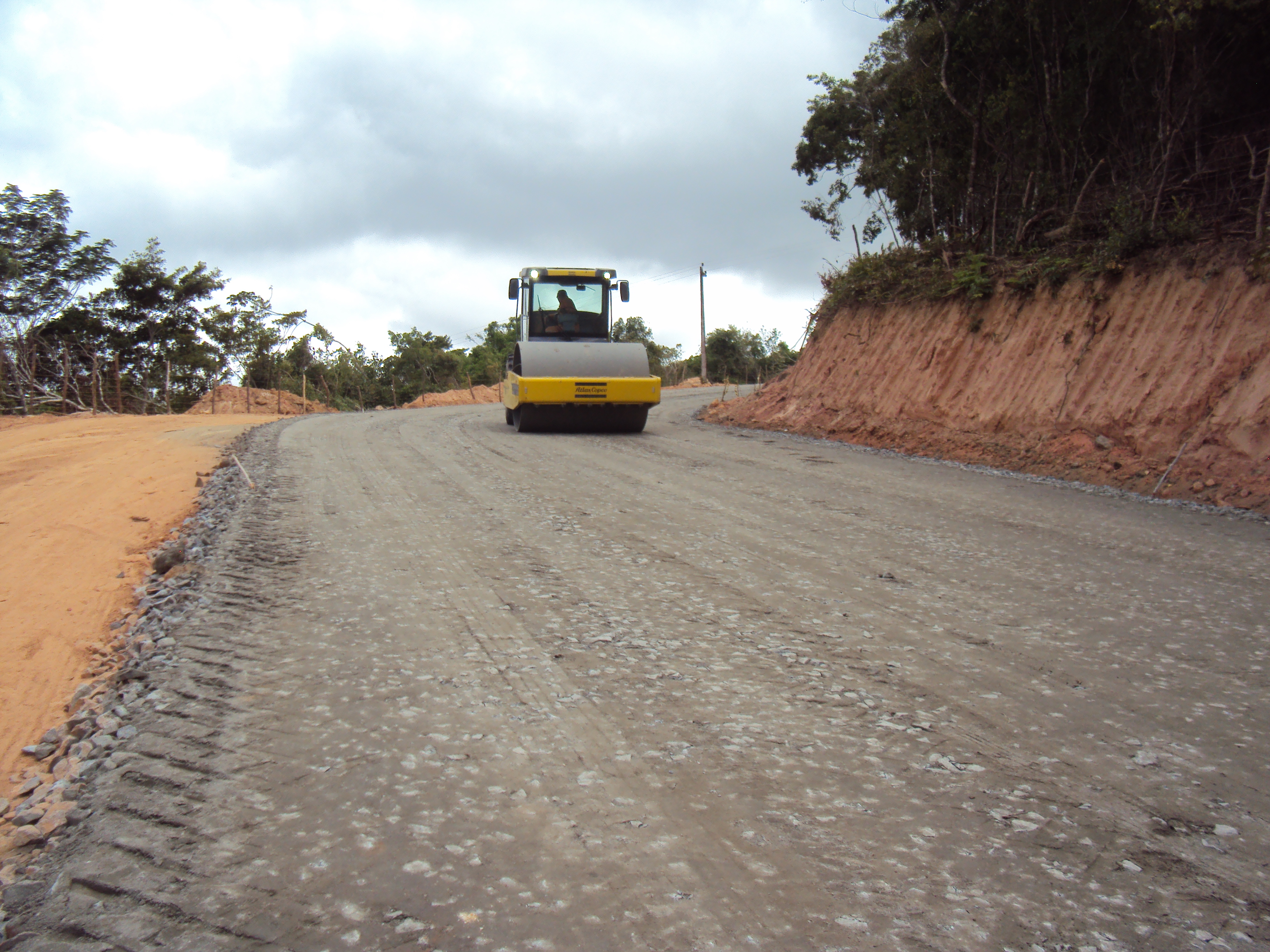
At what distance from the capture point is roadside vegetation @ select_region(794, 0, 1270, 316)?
11.3 meters

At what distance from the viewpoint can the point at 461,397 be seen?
3366cm

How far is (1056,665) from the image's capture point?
3.91 metres

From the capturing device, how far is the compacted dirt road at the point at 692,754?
2262 mm

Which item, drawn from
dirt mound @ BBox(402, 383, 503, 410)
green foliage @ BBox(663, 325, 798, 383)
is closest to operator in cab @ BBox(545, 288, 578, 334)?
dirt mound @ BBox(402, 383, 503, 410)

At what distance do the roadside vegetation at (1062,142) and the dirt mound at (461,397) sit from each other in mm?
17651

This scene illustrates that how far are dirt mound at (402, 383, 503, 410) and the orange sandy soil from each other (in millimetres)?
16958

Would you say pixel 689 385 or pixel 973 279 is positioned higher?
pixel 973 279

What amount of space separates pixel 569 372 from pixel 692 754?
12.2m

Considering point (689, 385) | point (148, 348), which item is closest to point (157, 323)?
point (148, 348)

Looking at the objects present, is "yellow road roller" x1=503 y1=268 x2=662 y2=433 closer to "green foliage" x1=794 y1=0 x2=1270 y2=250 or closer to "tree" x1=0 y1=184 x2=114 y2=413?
"green foliage" x1=794 y1=0 x2=1270 y2=250

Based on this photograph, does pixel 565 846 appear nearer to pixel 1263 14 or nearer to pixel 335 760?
pixel 335 760

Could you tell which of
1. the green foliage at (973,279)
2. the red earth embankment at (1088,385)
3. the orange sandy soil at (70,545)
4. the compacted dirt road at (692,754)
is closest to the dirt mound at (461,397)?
the orange sandy soil at (70,545)

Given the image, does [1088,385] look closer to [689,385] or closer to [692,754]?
[692,754]

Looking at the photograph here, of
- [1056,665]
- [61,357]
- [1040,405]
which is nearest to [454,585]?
[1056,665]
